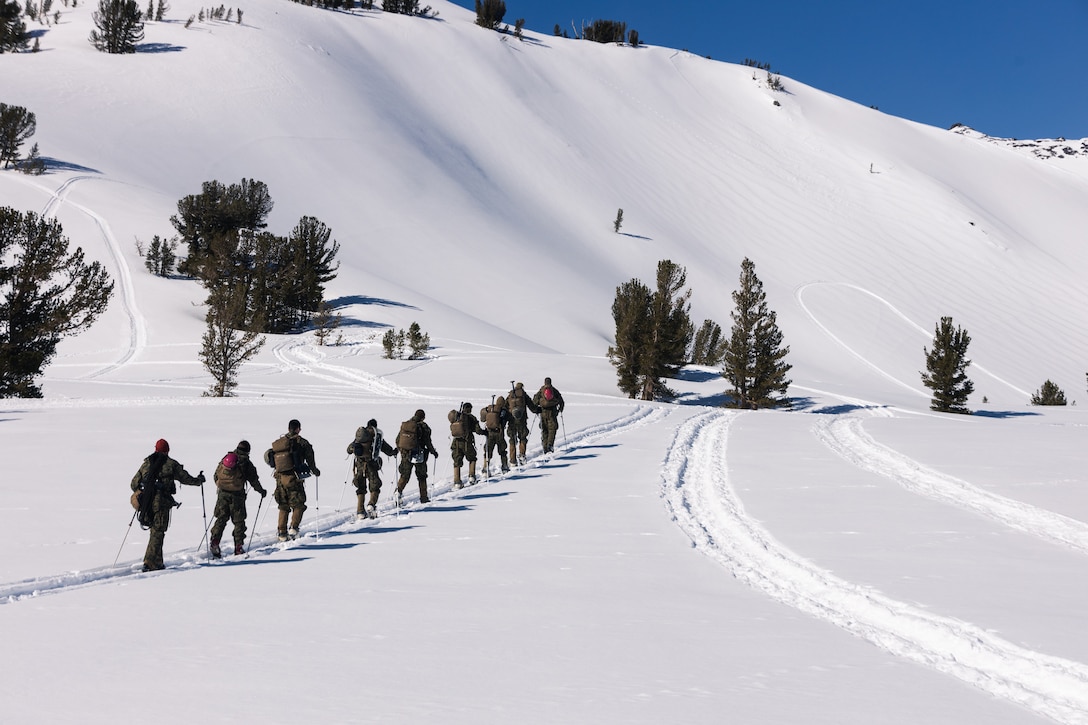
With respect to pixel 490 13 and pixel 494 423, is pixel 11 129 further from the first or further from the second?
pixel 490 13

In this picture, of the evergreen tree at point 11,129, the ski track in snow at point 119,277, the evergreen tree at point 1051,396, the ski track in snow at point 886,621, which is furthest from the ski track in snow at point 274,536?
the evergreen tree at point 11,129

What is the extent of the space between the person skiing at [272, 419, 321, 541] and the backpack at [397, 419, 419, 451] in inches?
94.4

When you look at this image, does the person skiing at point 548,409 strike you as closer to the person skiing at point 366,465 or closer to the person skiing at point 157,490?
the person skiing at point 366,465

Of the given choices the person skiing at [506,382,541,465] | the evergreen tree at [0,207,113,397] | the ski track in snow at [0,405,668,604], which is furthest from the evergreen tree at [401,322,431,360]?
the person skiing at [506,382,541,465]

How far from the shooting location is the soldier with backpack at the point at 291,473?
11.0 m

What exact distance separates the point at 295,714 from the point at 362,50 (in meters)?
111

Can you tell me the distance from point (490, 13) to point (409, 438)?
13284 cm

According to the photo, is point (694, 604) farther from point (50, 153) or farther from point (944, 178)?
point (944, 178)

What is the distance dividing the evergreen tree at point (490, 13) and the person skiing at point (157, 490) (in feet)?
438

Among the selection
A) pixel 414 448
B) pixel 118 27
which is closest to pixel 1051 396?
Answer: pixel 414 448

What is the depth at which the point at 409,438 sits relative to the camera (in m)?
13.5

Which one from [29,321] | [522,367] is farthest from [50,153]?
[522,367]

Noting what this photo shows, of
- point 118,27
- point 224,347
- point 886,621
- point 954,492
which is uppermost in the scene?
point 118,27

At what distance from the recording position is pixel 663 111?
11606cm
